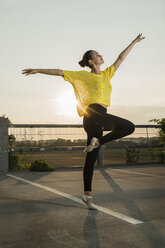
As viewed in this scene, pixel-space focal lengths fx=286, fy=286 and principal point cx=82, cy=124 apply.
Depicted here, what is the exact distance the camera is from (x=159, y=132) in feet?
29.9

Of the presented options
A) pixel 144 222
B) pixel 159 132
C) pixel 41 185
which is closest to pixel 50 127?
pixel 41 185

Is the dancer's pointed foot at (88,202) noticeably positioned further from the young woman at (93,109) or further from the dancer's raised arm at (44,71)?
the dancer's raised arm at (44,71)

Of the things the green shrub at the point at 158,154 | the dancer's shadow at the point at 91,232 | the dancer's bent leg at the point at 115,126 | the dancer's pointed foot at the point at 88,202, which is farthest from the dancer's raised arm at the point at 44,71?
the green shrub at the point at 158,154

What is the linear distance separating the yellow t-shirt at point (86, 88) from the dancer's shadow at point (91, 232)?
1.22 metres

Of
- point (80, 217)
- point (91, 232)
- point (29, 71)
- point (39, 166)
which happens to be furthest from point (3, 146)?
point (91, 232)

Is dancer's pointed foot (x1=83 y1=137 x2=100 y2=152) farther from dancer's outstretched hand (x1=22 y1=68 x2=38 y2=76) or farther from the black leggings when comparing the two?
dancer's outstretched hand (x1=22 y1=68 x2=38 y2=76)

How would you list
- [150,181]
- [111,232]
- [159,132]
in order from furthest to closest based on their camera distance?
[159,132], [150,181], [111,232]

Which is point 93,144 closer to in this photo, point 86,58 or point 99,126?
point 99,126

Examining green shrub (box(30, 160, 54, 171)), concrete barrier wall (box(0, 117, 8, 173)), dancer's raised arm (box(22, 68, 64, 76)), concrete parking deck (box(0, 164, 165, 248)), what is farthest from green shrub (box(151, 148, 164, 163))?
dancer's raised arm (box(22, 68, 64, 76))

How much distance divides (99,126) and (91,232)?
134 centimetres

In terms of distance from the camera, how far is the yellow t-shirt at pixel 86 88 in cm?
330

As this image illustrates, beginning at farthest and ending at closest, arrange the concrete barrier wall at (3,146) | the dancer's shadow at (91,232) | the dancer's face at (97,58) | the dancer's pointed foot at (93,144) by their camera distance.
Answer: the concrete barrier wall at (3,146) < the dancer's face at (97,58) < the dancer's pointed foot at (93,144) < the dancer's shadow at (91,232)

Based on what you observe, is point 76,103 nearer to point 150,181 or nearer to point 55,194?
point 55,194

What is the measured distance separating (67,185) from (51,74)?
220 cm
